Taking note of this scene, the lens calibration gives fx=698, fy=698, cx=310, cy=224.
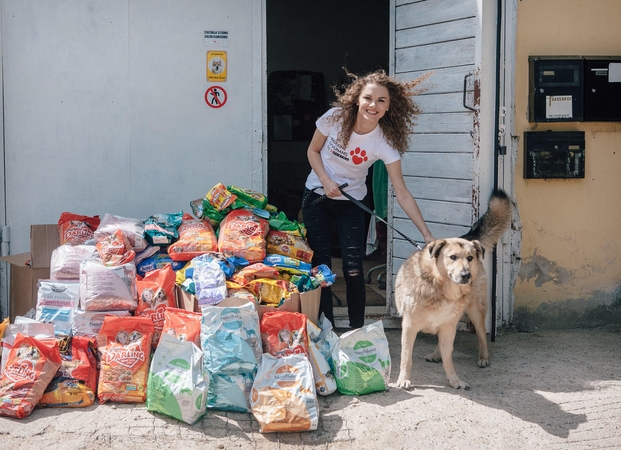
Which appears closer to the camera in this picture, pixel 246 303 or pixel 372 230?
pixel 246 303

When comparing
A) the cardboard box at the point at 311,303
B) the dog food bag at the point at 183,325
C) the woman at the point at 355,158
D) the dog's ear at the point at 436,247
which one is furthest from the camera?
the woman at the point at 355,158

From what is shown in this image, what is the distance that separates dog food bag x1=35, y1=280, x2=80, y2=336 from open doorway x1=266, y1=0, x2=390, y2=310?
522 cm

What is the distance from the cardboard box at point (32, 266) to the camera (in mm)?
4680

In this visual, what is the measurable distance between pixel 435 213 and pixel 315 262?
1081mm

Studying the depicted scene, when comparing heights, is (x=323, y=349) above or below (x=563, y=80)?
below

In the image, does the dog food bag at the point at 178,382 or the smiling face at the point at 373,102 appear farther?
the smiling face at the point at 373,102

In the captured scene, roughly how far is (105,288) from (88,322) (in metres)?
0.22

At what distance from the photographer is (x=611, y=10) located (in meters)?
5.21

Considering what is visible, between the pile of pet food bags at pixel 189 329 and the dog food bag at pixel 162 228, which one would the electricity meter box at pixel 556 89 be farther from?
the dog food bag at pixel 162 228

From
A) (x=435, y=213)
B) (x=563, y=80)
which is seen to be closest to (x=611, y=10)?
(x=563, y=80)

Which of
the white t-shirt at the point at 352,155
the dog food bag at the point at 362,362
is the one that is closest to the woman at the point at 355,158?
the white t-shirt at the point at 352,155

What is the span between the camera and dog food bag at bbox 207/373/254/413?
3.69 meters

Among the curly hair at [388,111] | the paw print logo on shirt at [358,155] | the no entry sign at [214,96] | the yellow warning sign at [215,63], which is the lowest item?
the paw print logo on shirt at [358,155]

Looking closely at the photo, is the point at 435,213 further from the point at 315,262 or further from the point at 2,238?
the point at 2,238
